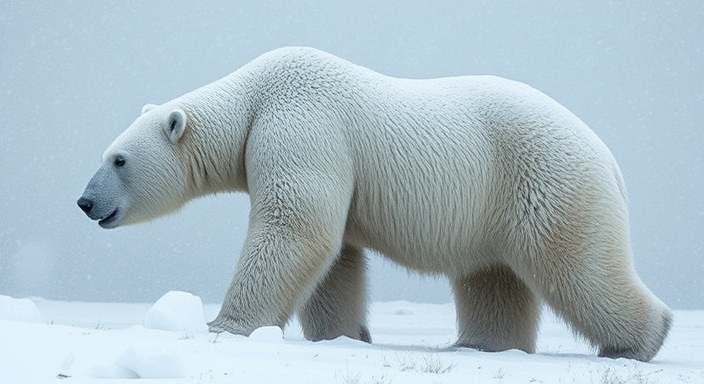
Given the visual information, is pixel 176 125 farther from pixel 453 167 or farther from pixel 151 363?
pixel 151 363

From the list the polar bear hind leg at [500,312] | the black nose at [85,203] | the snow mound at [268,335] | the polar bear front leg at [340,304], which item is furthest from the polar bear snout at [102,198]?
the polar bear hind leg at [500,312]

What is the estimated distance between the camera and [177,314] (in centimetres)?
600

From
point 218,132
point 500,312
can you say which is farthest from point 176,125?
point 500,312

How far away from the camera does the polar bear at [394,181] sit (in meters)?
6.82

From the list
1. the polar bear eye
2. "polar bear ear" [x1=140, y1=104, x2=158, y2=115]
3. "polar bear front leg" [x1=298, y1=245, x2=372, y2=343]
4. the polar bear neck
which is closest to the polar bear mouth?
the polar bear eye

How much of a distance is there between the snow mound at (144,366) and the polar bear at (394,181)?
258cm

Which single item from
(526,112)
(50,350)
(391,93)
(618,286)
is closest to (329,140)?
(391,93)

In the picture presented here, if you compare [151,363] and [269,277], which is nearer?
[151,363]

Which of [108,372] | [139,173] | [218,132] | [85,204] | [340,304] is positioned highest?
[218,132]

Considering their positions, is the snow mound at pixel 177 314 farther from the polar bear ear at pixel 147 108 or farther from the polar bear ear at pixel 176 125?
the polar bear ear at pixel 147 108

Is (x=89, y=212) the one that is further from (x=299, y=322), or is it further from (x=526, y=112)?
(x=526, y=112)

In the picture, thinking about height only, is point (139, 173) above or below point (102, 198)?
above

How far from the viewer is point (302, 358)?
4.90 metres

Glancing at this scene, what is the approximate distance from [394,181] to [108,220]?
2.09m
